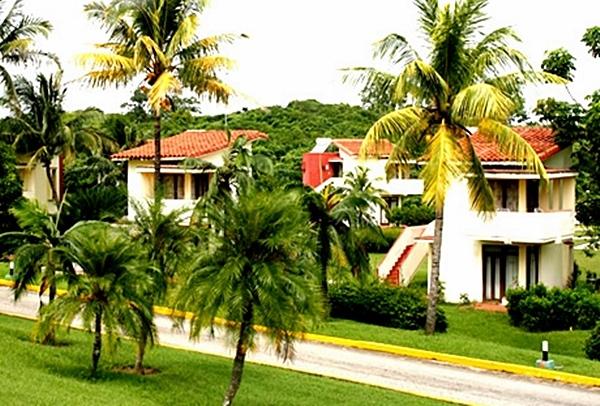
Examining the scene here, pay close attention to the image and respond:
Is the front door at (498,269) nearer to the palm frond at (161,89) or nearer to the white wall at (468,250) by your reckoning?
the white wall at (468,250)

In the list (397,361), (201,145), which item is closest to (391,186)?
(201,145)

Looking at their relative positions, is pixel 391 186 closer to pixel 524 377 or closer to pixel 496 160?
pixel 496 160

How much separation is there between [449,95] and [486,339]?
7.27 m

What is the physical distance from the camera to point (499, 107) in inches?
952

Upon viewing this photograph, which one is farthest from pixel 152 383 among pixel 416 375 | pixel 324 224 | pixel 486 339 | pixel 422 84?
pixel 486 339

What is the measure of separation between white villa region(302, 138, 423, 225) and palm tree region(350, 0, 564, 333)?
27.9 meters

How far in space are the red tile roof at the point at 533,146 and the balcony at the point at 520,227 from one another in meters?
1.93

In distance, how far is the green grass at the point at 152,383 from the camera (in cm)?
1647

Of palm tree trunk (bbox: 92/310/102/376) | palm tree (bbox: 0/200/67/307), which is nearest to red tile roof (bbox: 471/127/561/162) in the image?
palm tree (bbox: 0/200/67/307)

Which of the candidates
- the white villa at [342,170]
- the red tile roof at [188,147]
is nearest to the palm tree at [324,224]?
the red tile roof at [188,147]

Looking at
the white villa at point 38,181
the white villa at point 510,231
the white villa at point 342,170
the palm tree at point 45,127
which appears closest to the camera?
the white villa at point 510,231

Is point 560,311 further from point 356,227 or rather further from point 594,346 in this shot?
point 356,227

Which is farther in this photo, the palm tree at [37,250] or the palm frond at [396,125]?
the palm frond at [396,125]

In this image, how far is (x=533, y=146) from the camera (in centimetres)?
3412
